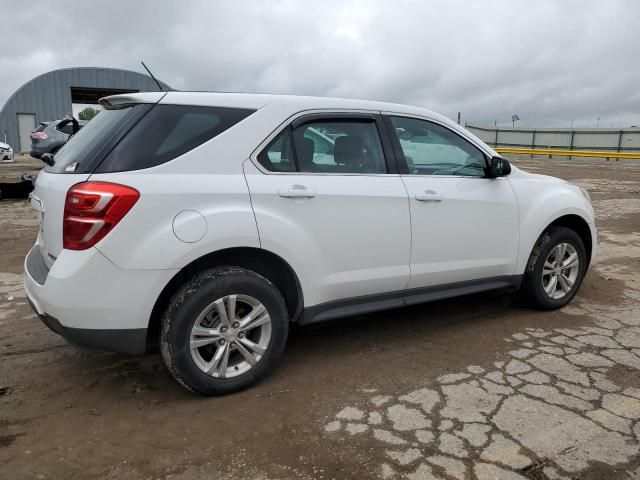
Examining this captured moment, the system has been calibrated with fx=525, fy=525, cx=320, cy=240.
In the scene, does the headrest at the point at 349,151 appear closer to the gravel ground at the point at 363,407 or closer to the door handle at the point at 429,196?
the door handle at the point at 429,196

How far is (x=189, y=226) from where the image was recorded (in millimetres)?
2746

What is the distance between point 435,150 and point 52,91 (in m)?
39.8

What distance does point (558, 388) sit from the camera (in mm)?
3111

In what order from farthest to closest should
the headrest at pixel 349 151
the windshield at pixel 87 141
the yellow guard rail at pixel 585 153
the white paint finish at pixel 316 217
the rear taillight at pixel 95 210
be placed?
the yellow guard rail at pixel 585 153 → the headrest at pixel 349 151 → the windshield at pixel 87 141 → the white paint finish at pixel 316 217 → the rear taillight at pixel 95 210

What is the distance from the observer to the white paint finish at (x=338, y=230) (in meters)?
3.01

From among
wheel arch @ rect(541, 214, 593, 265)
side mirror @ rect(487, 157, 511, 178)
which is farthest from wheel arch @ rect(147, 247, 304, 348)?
wheel arch @ rect(541, 214, 593, 265)

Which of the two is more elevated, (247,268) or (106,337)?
(247,268)

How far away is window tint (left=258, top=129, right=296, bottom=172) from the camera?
3068 millimetres

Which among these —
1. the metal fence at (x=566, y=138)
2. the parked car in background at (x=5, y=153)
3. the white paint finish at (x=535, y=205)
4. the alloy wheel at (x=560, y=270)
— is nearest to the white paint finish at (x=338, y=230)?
the white paint finish at (x=535, y=205)

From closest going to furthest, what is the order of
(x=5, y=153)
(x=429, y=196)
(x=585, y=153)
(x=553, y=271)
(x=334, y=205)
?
1. (x=334, y=205)
2. (x=429, y=196)
3. (x=553, y=271)
4. (x=5, y=153)
5. (x=585, y=153)

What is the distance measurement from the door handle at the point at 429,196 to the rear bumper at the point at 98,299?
1.70m

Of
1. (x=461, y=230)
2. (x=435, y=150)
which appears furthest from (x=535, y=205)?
(x=435, y=150)

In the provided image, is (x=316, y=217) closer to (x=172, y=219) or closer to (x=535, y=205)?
(x=172, y=219)

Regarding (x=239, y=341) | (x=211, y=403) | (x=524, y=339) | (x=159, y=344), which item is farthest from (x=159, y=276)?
(x=524, y=339)
